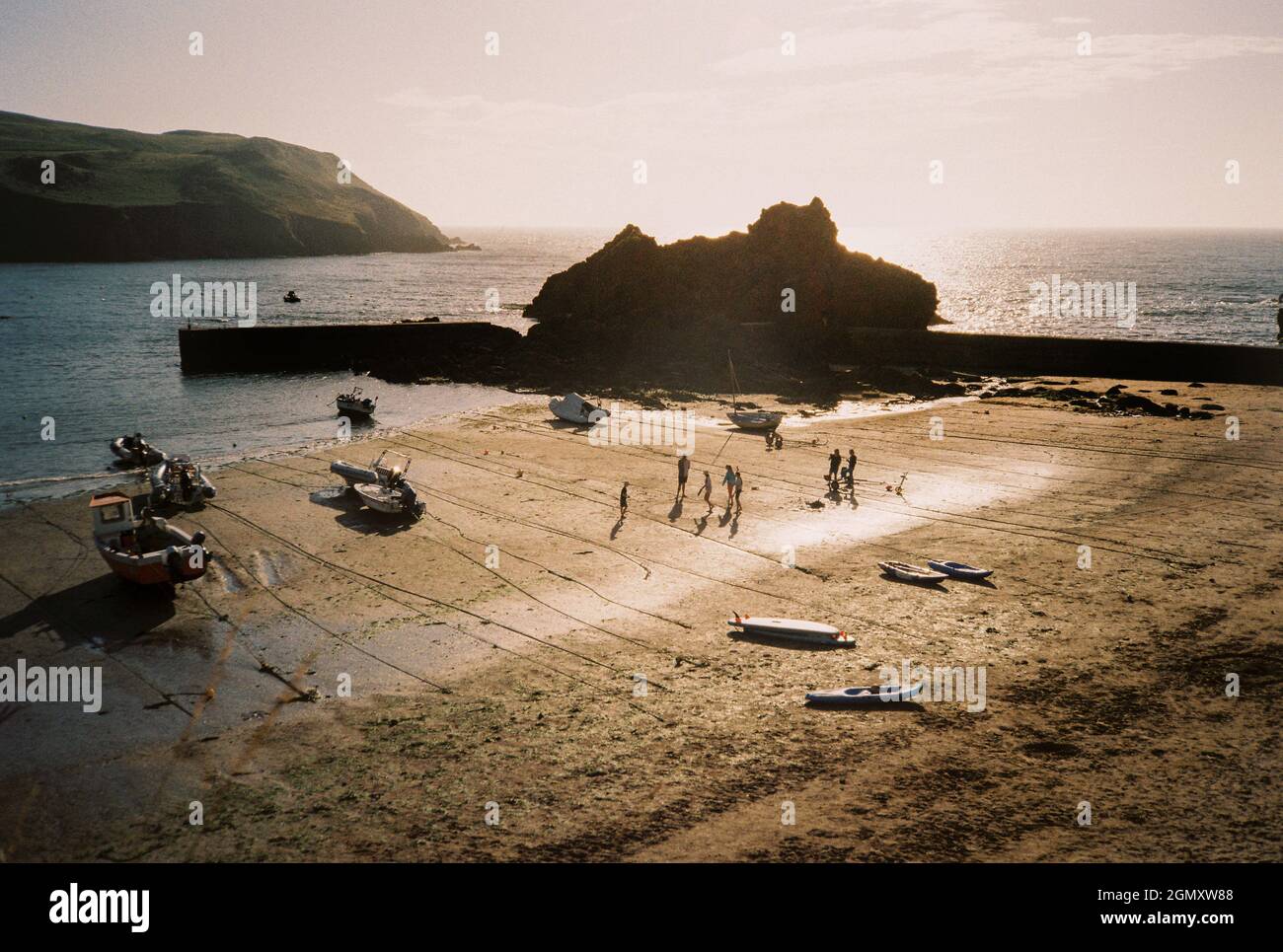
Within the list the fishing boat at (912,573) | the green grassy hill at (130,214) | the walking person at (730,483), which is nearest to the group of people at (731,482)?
the walking person at (730,483)

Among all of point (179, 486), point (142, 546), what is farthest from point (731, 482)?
point (179, 486)

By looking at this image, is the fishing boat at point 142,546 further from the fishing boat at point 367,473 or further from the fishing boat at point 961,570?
the fishing boat at point 961,570

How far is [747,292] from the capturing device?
62.2 m

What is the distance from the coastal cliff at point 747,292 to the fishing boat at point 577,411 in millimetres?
16477

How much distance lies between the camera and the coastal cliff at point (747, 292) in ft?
190

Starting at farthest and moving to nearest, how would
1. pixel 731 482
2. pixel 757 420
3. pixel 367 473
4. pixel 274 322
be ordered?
pixel 274 322 < pixel 757 420 < pixel 367 473 < pixel 731 482

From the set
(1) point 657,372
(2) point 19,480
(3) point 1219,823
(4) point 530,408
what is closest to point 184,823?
(3) point 1219,823

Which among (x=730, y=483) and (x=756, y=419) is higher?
(x=756, y=419)

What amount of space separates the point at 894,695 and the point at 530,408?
3173cm

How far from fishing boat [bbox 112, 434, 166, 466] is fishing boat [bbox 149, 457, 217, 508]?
6810 mm

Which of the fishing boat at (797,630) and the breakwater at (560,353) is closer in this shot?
the fishing boat at (797,630)

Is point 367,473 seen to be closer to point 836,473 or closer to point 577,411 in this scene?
point 577,411

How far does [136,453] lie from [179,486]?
30.2ft

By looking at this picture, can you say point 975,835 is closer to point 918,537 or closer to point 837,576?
point 837,576
